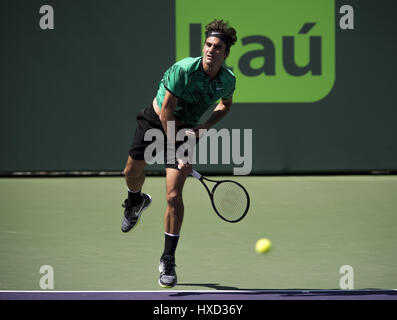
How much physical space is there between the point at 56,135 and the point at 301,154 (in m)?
2.95

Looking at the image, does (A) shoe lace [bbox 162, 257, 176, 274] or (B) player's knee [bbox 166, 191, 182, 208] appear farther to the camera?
(B) player's knee [bbox 166, 191, 182, 208]

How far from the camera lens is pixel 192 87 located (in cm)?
430

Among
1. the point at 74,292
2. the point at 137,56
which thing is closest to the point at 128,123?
the point at 137,56

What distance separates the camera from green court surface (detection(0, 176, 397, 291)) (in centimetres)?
419

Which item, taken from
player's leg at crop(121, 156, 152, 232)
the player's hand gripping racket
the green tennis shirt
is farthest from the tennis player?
player's leg at crop(121, 156, 152, 232)

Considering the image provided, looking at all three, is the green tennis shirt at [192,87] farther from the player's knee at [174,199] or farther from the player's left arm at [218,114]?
the player's knee at [174,199]

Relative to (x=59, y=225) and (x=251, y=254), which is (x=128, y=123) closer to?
(x=59, y=225)

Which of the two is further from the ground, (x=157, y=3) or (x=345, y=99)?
(x=157, y=3)

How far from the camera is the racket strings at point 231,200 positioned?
426cm

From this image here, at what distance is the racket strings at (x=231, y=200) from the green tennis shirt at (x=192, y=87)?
1.68 ft

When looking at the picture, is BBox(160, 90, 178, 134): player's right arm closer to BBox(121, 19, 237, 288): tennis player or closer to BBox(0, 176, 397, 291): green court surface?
BBox(121, 19, 237, 288): tennis player

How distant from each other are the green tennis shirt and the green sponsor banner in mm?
4147

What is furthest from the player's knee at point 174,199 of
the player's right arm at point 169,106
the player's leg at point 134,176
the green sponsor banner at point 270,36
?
the green sponsor banner at point 270,36

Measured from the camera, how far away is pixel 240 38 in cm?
867
